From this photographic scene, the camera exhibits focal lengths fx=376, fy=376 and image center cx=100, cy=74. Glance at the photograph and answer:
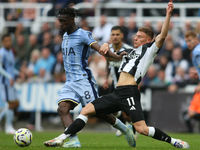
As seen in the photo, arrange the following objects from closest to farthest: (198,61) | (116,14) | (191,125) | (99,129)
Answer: (198,61) < (191,125) < (99,129) < (116,14)

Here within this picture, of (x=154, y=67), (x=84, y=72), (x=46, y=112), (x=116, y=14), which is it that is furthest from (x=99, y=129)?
(x=84, y=72)

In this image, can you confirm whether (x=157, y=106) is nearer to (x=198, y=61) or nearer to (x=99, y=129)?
(x=99, y=129)

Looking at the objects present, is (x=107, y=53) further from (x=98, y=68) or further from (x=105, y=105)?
(x=98, y=68)

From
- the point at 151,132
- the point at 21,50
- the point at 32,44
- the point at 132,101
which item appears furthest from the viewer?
the point at 21,50

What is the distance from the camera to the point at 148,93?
1330 cm

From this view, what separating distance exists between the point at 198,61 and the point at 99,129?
597 centimetres

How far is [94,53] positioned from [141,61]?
918 centimetres

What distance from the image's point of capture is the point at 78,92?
23.5ft

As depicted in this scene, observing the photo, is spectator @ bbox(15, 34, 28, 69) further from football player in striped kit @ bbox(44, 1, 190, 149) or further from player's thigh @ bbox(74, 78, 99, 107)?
football player in striped kit @ bbox(44, 1, 190, 149)

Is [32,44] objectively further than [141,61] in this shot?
Yes

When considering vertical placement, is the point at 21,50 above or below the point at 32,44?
below

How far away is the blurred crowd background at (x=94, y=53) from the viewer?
1362 cm

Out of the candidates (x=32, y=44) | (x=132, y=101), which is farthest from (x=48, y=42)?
(x=132, y=101)

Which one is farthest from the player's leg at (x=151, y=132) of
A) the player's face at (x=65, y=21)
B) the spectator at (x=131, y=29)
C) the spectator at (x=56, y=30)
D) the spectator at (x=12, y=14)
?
the spectator at (x=12, y=14)
